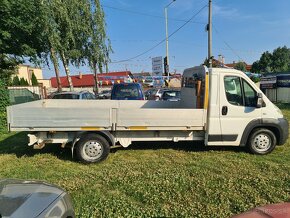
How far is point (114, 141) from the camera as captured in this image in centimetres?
610

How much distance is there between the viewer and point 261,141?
657 centimetres

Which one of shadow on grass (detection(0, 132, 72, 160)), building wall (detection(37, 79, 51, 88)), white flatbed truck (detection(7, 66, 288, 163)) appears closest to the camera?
white flatbed truck (detection(7, 66, 288, 163))

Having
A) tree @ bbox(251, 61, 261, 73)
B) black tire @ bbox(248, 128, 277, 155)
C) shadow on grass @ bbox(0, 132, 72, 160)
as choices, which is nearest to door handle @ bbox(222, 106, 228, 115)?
black tire @ bbox(248, 128, 277, 155)

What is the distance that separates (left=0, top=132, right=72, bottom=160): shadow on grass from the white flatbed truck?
2.52ft

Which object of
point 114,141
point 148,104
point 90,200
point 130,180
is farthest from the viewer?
point 148,104

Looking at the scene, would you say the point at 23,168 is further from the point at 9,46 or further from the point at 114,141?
the point at 9,46

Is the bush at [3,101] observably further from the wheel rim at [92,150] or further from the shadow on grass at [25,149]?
the wheel rim at [92,150]

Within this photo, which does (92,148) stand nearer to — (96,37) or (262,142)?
(262,142)

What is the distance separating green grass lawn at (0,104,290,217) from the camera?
3.98 metres

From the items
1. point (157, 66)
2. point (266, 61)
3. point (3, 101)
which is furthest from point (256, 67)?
point (3, 101)

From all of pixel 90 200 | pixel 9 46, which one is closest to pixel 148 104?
pixel 90 200

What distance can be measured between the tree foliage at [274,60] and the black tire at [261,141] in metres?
72.5

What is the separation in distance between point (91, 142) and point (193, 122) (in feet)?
7.78

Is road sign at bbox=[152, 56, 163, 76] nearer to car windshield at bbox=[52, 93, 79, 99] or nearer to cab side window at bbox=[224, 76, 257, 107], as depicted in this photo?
car windshield at bbox=[52, 93, 79, 99]
